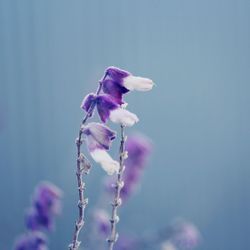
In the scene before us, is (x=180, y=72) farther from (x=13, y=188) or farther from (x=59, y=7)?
(x=13, y=188)

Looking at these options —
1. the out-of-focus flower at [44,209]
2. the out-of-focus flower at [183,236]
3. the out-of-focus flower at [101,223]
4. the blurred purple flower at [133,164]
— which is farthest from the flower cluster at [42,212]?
the out-of-focus flower at [183,236]

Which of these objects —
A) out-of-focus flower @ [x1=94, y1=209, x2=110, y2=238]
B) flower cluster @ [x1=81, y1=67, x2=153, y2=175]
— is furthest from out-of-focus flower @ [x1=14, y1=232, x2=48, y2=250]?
flower cluster @ [x1=81, y1=67, x2=153, y2=175]

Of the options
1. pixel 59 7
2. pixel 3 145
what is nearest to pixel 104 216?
pixel 3 145

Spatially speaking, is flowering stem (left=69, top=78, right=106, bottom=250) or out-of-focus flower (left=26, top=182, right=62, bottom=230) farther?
out-of-focus flower (left=26, top=182, right=62, bottom=230)

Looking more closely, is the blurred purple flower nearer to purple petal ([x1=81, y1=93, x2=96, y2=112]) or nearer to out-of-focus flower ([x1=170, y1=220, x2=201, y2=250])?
out-of-focus flower ([x1=170, y1=220, x2=201, y2=250])

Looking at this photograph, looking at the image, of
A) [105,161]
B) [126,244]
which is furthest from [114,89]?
[126,244]

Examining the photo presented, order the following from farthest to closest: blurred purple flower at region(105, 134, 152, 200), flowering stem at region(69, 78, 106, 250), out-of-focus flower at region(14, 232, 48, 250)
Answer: blurred purple flower at region(105, 134, 152, 200) → out-of-focus flower at region(14, 232, 48, 250) → flowering stem at region(69, 78, 106, 250)

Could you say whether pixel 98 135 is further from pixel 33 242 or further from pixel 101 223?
pixel 101 223
